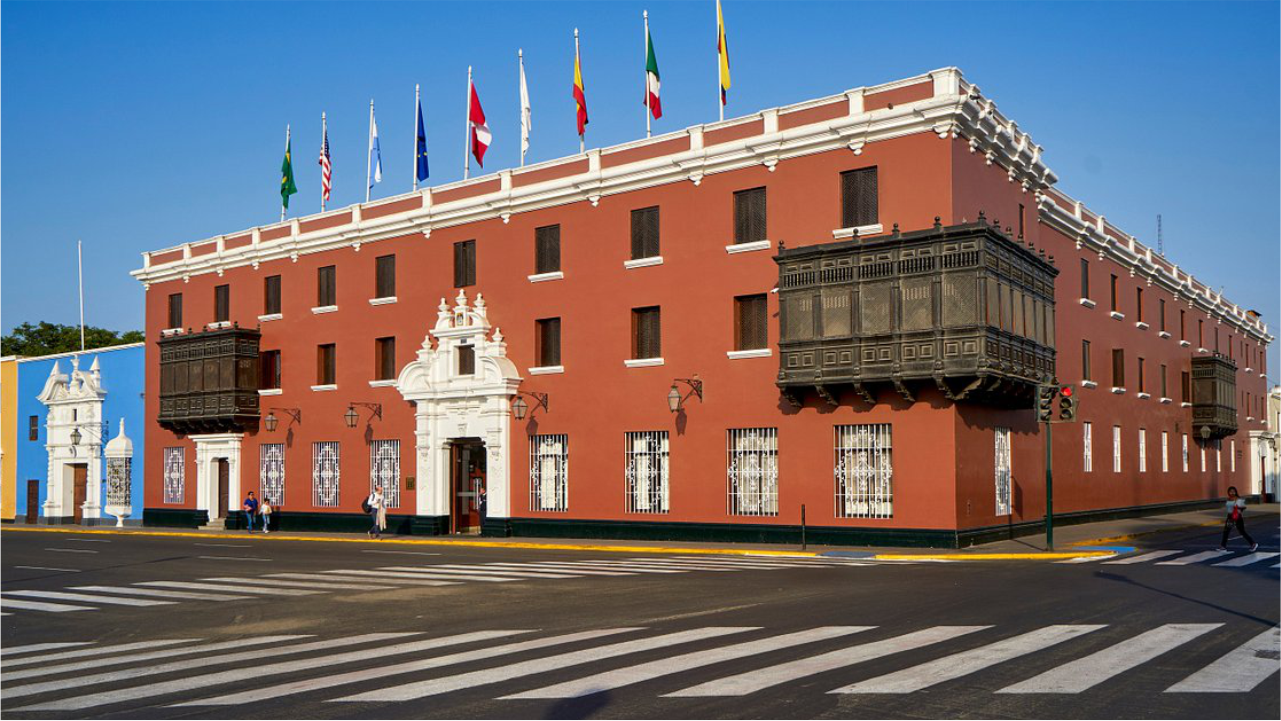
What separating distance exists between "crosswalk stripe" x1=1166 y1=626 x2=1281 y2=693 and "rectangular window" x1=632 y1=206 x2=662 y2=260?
2298cm

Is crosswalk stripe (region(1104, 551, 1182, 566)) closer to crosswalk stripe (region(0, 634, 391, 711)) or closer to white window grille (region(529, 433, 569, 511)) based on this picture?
crosswalk stripe (region(0, 634, 391, 711))

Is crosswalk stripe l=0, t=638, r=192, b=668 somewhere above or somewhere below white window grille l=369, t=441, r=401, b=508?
below

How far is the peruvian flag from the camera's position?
126 feet

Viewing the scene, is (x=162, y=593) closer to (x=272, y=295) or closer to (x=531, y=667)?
(x=531, y=667)

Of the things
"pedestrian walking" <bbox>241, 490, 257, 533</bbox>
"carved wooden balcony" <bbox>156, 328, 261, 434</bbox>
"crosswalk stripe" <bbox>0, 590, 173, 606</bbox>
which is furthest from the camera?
"carved wooden balcony" <bbox>156, 328, 261, 434</bbox>

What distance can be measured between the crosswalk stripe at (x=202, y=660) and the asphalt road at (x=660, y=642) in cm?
5

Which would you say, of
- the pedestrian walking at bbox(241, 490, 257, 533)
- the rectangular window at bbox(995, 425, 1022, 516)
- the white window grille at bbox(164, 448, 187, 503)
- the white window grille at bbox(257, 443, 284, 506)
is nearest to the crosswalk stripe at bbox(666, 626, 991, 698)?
the rectangular window at bbox(995, 425, 1022, 516)

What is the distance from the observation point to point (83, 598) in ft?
61.8

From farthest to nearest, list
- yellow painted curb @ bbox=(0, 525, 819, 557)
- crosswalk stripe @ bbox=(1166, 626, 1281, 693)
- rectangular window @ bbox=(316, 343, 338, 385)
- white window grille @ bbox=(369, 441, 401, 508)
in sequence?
rectangular window @ bbox=(316, 343, 338, 385), white window grille @ bbox=(369, 441, 401, 508), yellow painted curb @ bbox=(0, 525, 819, 557), crosswalk stripe @ bbox=(1166, 626, 1281, 693)

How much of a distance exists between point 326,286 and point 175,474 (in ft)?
38.0

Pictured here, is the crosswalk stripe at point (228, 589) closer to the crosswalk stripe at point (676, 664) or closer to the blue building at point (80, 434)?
the crosswalk stripe at point (676, 664)

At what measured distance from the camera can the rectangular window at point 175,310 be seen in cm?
4769

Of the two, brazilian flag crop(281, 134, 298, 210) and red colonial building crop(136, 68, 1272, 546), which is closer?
red colonial building crop(136, 68, 1272, 546)

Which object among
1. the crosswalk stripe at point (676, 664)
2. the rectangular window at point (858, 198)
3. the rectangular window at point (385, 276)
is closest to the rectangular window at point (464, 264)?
the rectangular window at point (385, 276)
